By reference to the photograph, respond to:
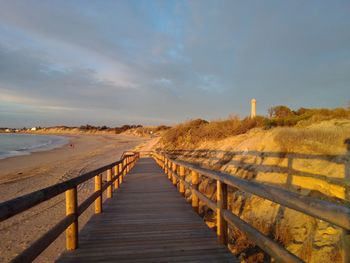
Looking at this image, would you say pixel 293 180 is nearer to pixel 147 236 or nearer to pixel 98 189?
pixel 147 236

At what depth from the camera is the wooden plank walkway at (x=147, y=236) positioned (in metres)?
4.05

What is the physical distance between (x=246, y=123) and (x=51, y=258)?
12.9 meters

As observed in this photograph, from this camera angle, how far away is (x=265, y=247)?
2.88 meters

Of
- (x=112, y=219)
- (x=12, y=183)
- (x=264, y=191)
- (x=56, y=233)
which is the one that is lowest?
(x=12, y=183)

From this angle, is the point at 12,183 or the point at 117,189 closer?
the point at 117,189

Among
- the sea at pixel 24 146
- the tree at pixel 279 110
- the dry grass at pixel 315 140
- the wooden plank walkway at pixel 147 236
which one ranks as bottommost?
the sea at pixel 24 146

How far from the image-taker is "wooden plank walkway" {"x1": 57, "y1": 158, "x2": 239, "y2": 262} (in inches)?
159

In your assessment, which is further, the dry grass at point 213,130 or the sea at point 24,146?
the sea at point 24,146

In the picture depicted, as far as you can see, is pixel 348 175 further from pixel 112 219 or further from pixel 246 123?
pixel 246 123

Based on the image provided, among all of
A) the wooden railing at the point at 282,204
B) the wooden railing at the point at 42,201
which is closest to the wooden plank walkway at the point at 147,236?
the wooden railing at the point at 42,201

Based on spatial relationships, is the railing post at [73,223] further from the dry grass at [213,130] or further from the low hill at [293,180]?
the dry grass at [213,130]

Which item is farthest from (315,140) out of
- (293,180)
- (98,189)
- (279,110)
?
(279,110)

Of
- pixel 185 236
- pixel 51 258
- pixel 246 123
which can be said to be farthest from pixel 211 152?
pixel 185 236

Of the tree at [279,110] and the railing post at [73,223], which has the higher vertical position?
the tree at [279,110]
